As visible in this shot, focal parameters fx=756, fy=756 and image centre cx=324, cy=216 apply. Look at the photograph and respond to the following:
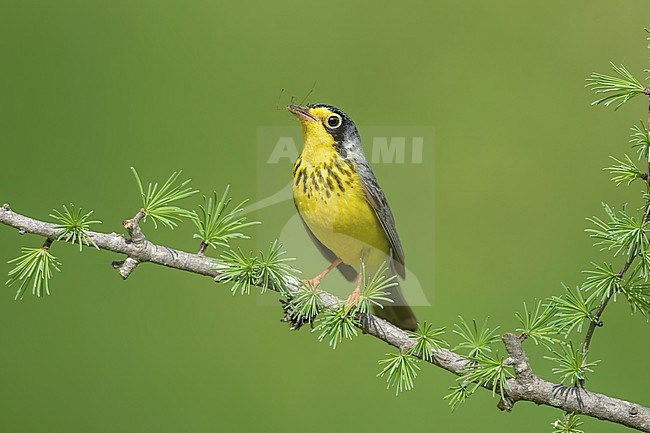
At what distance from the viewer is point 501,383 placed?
3.38 feet

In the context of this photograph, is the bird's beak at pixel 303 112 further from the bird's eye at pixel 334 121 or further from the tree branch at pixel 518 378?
the tree branch at pixel 518 378

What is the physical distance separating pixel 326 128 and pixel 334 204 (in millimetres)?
151

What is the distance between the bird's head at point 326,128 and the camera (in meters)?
1.45

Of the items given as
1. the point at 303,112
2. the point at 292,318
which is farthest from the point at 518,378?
the point at 303,112

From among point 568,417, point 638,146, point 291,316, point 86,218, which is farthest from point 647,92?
point 86,218

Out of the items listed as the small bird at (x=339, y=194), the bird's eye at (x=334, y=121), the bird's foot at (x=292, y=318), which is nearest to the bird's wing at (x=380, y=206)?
the small bird at (x=339, y=194)

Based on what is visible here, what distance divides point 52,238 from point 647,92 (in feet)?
2.66

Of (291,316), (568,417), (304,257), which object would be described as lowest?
(568,417)

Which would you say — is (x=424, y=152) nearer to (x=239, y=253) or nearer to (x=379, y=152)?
(x=379, y=152)

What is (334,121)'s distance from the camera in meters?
1.47

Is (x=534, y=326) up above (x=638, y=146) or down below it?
below

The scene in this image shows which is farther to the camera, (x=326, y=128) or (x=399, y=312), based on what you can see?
(x=399, y=312)

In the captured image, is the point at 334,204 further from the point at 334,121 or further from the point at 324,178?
the point at 334,121

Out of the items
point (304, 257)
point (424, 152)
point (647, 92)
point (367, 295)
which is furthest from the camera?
point (424, 152)
